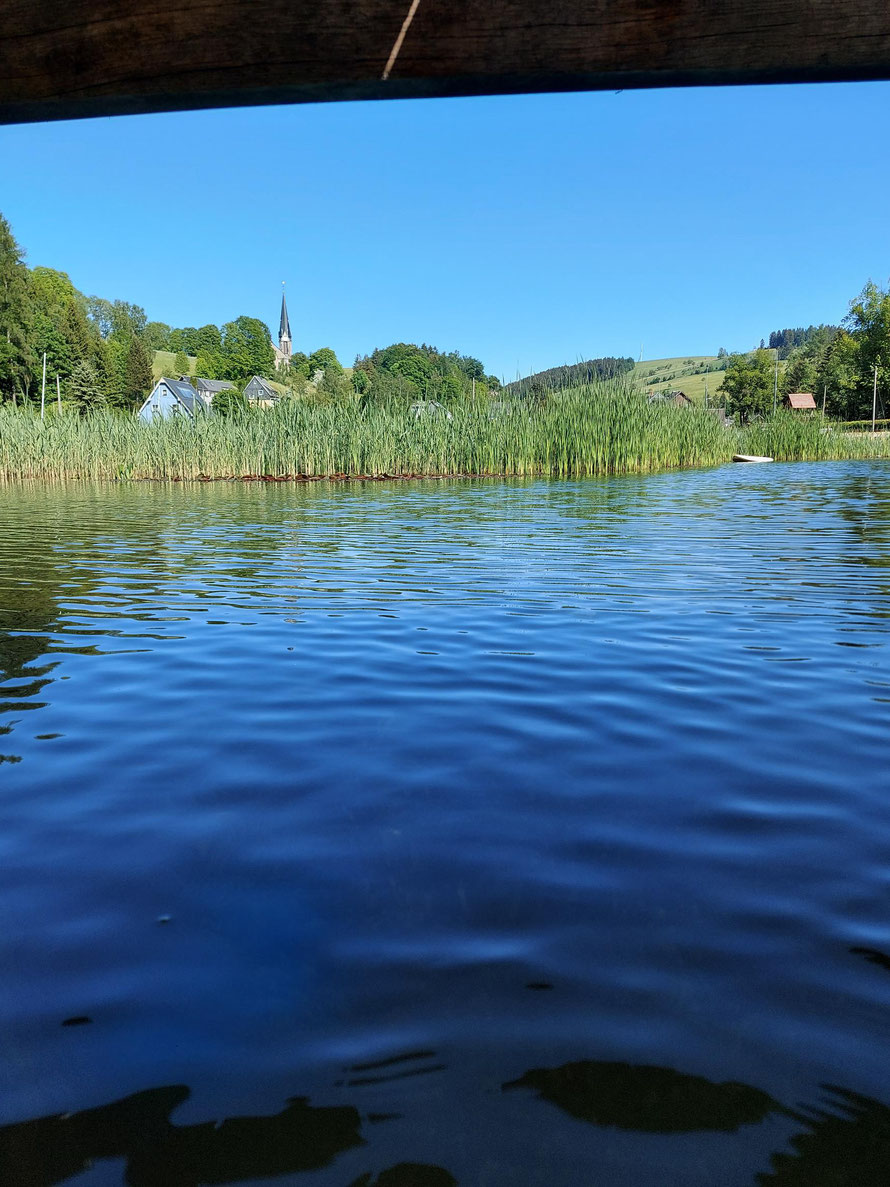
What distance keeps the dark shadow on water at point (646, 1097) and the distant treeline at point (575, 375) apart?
2154 centimetres

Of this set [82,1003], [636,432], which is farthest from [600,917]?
[636,432]

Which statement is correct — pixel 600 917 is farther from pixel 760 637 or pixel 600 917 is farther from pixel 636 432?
pixel 636 432

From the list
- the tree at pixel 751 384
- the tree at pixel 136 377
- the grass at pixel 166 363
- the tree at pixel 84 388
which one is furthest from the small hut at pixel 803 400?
the grass at pixel 166 363

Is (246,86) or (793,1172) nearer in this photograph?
(793,1172)

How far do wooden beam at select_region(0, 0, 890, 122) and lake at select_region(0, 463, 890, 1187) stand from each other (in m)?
1.65

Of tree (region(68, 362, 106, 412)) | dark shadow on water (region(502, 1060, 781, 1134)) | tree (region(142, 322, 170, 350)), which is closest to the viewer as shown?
dark shadow on water (region(502, 1060, 781, 1134))

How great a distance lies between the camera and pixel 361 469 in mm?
23766

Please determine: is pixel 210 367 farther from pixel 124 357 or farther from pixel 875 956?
pixel 875 956

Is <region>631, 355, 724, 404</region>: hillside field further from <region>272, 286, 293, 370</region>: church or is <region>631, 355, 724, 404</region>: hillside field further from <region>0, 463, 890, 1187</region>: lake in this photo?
<region>0, 463, 890, 1187</region>: lake

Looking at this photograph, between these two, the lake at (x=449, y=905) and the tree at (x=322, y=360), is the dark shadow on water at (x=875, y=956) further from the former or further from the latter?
the tree at (x=322, y=360)

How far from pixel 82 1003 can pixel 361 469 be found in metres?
22.6

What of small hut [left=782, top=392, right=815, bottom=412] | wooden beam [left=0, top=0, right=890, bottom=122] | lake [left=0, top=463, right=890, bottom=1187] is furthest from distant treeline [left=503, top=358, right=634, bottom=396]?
small hut [left=782, top=392, right=815, bottom=412]

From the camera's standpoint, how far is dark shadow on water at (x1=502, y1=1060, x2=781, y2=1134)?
1239 millimetres

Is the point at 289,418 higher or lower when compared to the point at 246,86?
higher
